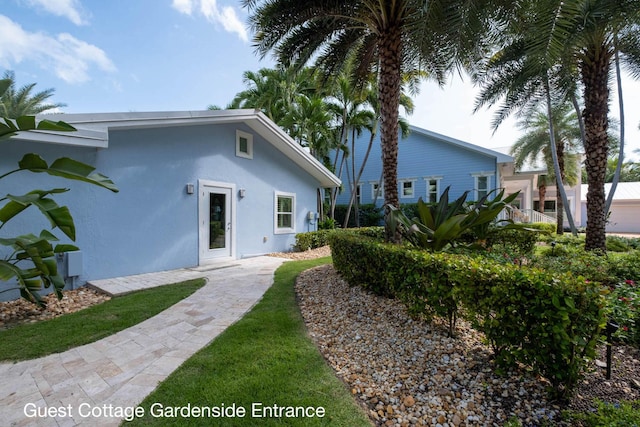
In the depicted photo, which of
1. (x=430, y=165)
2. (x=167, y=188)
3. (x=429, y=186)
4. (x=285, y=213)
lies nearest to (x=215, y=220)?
(x=167, y=188)

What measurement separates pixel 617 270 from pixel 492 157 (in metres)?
13.5

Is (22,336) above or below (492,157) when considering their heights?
below

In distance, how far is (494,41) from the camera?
696cm

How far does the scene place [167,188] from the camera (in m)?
7.84

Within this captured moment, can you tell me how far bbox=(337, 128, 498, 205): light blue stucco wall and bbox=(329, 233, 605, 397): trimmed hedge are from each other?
1640cm

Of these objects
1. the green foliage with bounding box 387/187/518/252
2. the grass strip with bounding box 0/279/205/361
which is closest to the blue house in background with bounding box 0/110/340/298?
the grass strip with bounding box 0/279/205/361

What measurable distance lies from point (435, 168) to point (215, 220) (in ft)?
51.4

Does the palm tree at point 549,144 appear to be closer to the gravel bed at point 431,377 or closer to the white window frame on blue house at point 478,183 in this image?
the white window frame on blue house at point 478,183

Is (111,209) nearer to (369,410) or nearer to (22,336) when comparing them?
(22,336)

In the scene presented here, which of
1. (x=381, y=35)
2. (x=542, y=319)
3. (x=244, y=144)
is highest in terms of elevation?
(x=381, y=35)

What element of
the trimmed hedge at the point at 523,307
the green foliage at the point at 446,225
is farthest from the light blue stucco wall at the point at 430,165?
the trimmed hedge at the point at 523,307

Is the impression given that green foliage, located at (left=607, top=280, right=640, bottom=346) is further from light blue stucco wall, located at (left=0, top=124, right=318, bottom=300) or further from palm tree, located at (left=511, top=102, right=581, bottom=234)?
palm tree, located at (left=511, top=102, right=581, bottom=234)

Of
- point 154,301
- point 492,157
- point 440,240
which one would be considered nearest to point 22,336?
point 154,301

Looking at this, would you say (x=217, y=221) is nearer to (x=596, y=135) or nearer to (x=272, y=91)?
(x=272, y=91)
